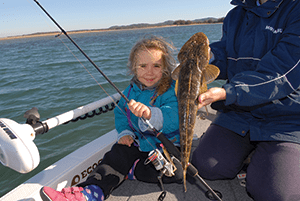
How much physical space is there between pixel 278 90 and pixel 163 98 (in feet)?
4.42

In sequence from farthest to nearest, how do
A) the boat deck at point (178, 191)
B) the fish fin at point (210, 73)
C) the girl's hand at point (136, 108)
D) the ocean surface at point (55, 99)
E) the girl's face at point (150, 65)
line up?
the ocean surface at point (55, 99), the girl's face at point (150, 65), the boat deck at point (178, 191), the girl's hand at point (136, 108), the fish fin at point (210, 73)

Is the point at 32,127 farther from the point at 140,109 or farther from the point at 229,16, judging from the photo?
the point at 229,16

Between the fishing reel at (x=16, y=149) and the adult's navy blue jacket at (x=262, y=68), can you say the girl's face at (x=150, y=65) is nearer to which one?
the adult's navy blue jacket at (x=262, y=68)

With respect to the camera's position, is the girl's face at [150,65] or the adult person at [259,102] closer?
the adult person at [259,102]

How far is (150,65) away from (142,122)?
79 cm

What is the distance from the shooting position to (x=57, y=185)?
100.0 inches

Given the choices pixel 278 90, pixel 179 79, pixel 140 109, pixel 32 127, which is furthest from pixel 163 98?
pixel 32 127

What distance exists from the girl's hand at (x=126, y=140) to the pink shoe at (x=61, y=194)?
2.70 ft

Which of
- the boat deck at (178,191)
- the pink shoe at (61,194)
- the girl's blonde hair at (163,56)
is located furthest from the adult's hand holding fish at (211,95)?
the pink shoe at (61,194)

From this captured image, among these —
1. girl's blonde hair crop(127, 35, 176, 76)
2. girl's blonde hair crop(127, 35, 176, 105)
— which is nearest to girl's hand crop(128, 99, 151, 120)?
girl's blonde hair crop(127, 35, 176, 105)

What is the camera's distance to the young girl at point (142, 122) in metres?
2.47

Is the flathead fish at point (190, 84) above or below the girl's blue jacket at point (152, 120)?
above

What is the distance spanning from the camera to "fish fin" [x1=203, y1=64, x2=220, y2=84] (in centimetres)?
196

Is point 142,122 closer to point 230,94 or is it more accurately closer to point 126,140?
point 126,140
